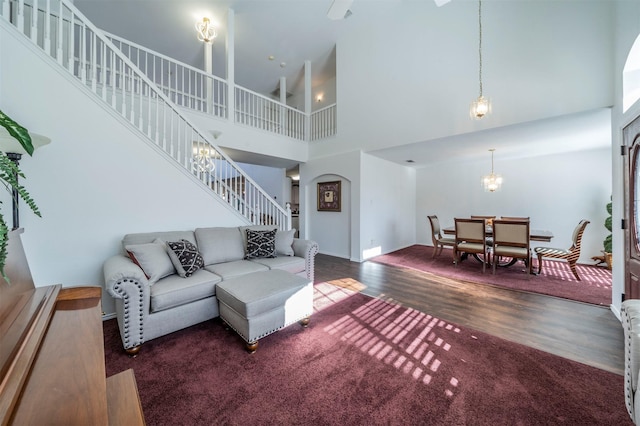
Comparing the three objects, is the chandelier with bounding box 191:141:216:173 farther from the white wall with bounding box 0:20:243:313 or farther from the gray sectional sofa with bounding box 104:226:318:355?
the gray sectional sofa with bounding box 104:226:318:355

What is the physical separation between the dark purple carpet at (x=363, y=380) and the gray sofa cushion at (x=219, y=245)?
870mm

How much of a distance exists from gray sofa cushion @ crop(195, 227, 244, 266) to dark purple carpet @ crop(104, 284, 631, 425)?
870 millimetres

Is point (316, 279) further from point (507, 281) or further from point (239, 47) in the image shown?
point (239, 47)

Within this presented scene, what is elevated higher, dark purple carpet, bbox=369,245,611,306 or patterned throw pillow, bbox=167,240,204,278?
patterned throw pillow, bbox=167,240,204,278

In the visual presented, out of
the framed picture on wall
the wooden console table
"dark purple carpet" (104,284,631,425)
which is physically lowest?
"dark purple carpet" (104,284,631,425)

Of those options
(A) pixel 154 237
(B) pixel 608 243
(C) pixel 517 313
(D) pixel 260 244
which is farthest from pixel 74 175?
(B) pixel 608 243

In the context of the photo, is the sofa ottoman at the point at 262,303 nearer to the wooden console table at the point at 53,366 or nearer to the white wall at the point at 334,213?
the wooden console table at the point at 53,366

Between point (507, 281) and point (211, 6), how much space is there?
7075 millimetres

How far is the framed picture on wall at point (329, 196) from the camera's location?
5672 millimetres

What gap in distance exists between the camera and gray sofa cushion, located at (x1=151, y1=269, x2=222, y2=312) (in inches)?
82.6

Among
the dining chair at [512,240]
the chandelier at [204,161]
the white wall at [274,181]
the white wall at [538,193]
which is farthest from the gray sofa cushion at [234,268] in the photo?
the white wall at [538,193]

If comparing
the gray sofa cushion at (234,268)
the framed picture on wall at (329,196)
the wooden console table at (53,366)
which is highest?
the framed picture on wall at (329,196)

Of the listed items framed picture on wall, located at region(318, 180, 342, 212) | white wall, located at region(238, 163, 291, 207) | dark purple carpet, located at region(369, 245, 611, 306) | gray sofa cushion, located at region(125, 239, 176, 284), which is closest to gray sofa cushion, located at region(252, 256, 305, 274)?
gray sofa cushion, located at region(125, 239, 176, 284)

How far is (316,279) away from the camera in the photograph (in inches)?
156
